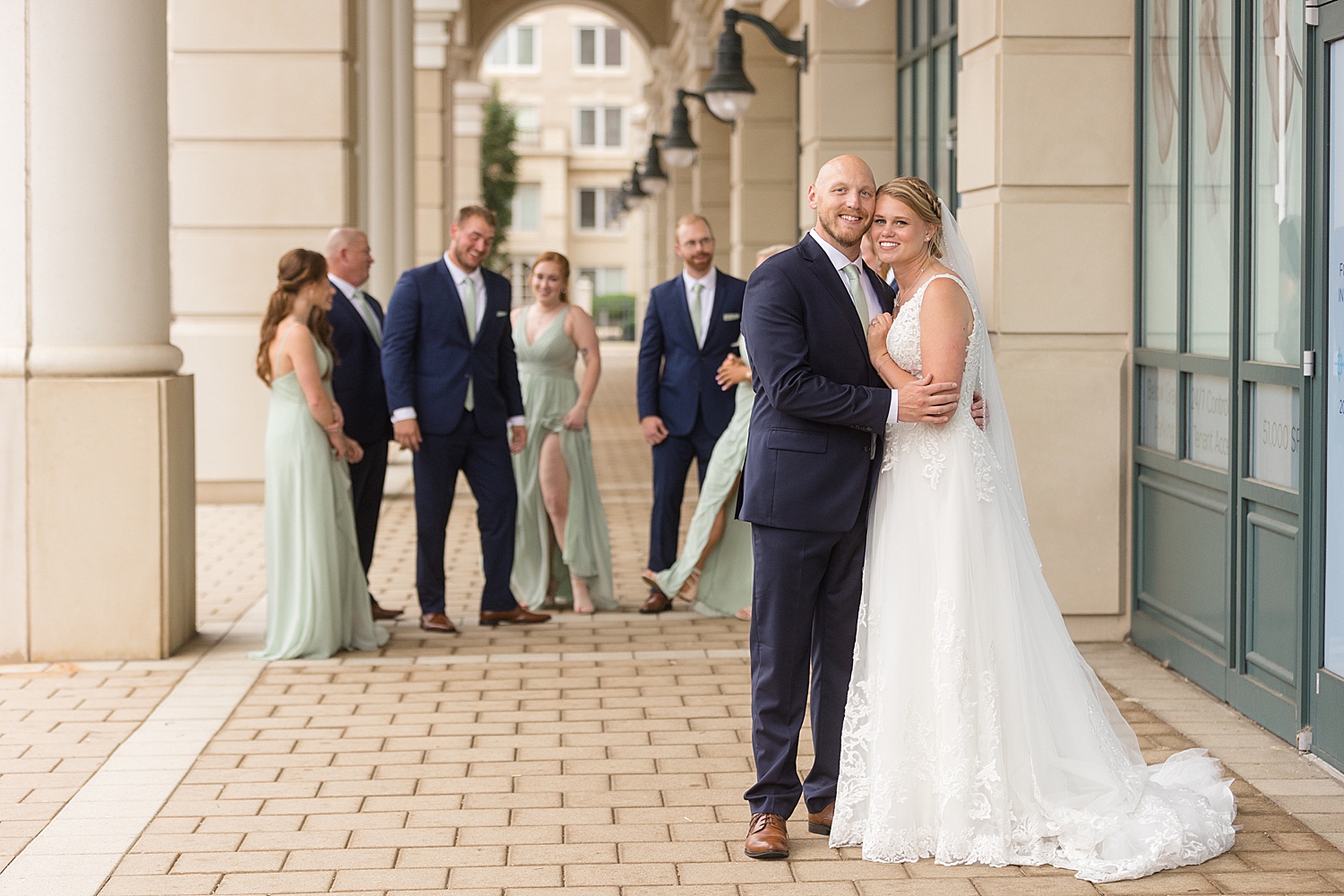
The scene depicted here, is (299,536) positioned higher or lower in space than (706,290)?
lower

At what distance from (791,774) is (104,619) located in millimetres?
3623

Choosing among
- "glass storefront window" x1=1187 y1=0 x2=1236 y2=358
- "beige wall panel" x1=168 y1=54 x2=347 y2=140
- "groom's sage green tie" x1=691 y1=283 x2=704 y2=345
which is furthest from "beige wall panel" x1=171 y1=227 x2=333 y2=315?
"glass storefront window" x1=1187 y1=0 x2=1236 y2=358

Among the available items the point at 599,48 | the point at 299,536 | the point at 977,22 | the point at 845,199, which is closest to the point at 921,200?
the point at 845,199

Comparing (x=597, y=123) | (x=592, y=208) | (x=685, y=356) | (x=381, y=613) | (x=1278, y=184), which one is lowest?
(x=381, y=613)

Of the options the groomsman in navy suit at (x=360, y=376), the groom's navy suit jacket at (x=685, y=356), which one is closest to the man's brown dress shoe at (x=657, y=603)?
the groom's navy suit jacket at (x=685, y=356)

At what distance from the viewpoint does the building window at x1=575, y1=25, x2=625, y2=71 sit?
2435 inches

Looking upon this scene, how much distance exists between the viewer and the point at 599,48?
62344 mm

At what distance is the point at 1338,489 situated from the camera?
16.5ft

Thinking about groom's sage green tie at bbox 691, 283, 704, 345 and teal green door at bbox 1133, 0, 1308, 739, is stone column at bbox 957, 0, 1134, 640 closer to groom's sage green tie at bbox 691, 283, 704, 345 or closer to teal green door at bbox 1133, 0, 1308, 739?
teal green door at bbox 1133, 0, 1308, 739

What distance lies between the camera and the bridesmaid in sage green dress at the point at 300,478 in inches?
272

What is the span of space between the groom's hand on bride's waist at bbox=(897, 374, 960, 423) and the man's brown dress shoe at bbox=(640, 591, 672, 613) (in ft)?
12.9

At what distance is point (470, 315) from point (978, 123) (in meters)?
2.53

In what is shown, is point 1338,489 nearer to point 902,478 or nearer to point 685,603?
point 902,478

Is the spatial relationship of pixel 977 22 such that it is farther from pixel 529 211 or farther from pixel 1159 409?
pixel 529 211
